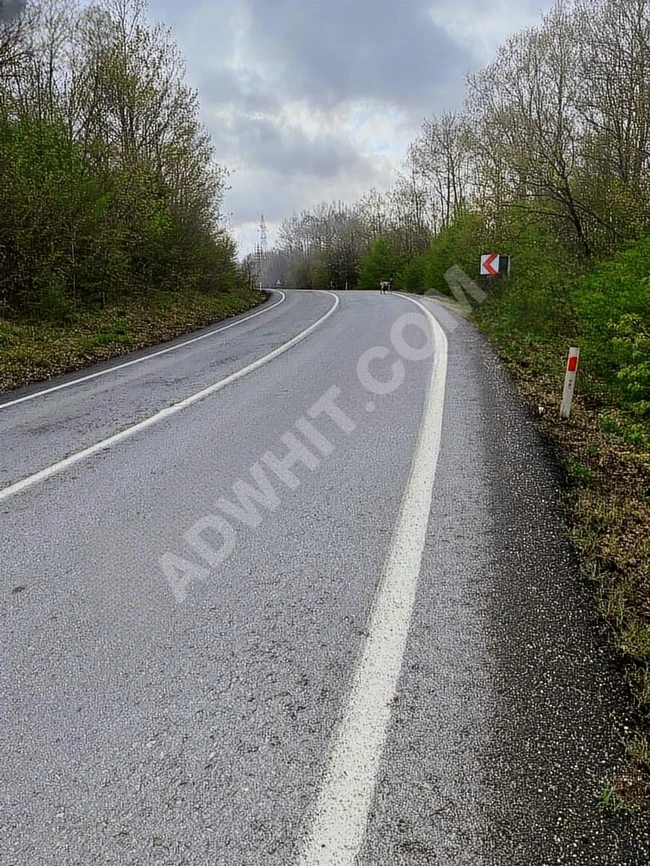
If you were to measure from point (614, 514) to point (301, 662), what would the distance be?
265cm

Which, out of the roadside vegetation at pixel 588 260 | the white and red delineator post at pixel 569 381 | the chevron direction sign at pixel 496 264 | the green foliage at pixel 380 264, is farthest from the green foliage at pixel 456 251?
the green foliage at pixel 380 264

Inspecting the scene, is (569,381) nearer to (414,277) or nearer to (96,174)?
(96,174)

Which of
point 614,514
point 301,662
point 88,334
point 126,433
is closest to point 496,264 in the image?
point 88,334

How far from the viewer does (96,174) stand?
623 inches

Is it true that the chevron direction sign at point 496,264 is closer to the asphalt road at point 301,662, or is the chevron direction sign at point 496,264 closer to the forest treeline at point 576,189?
the forest treeline at point 576,189

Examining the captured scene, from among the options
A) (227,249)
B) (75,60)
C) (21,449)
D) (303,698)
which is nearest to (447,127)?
(227,249)

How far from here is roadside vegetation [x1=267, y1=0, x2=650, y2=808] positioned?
3430 millimetres

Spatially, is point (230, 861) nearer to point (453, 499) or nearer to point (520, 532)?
point (520, 532)

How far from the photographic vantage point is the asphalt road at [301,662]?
175cm

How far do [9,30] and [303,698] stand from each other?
15.9m

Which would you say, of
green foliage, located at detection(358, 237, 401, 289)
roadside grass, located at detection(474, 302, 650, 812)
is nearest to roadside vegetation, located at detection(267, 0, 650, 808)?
roadside grass, located at detection(474, 302, 650, 812)

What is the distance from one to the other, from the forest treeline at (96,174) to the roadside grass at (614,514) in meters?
11.0

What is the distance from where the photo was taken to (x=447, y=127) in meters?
40.1

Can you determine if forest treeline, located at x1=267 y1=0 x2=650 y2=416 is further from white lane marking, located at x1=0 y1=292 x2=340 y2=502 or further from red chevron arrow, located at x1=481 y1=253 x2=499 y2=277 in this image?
white lane marking, located at x1=0 y1=292 x2=340 y2=502
